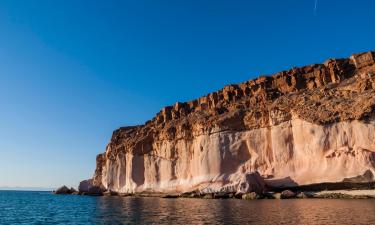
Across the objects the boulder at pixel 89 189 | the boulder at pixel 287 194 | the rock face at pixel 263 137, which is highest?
the rock face at pixel 263 137

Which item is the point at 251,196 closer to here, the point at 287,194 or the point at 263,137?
the point at 287,194

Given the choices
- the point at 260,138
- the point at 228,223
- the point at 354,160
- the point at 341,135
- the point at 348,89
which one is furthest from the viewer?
the point at 260,138

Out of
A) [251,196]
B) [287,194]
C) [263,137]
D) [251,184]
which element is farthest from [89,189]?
[287,194]

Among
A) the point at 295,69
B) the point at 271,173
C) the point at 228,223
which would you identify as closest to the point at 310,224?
the point at 228,223

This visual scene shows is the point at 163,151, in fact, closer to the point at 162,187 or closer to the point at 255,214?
the point at 162,187

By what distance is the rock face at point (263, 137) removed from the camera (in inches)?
1747

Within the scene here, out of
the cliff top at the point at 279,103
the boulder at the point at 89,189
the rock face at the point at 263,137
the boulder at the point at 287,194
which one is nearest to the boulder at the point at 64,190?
the boulder at the point at 89,189

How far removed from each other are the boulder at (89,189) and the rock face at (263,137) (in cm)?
832

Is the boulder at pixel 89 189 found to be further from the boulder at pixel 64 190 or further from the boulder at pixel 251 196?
the boulder at pixel 251 196

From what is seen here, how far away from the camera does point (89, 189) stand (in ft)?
289

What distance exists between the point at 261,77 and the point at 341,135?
75.5 ft

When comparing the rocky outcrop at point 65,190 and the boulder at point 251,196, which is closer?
the boulder at point 251,196

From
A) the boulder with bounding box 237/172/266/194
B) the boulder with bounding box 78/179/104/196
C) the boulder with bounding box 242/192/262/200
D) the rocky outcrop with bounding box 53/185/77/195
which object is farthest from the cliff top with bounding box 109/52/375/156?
the rocky outcrop with bounding box 53/185/77/195

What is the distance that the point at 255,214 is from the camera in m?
25.8
